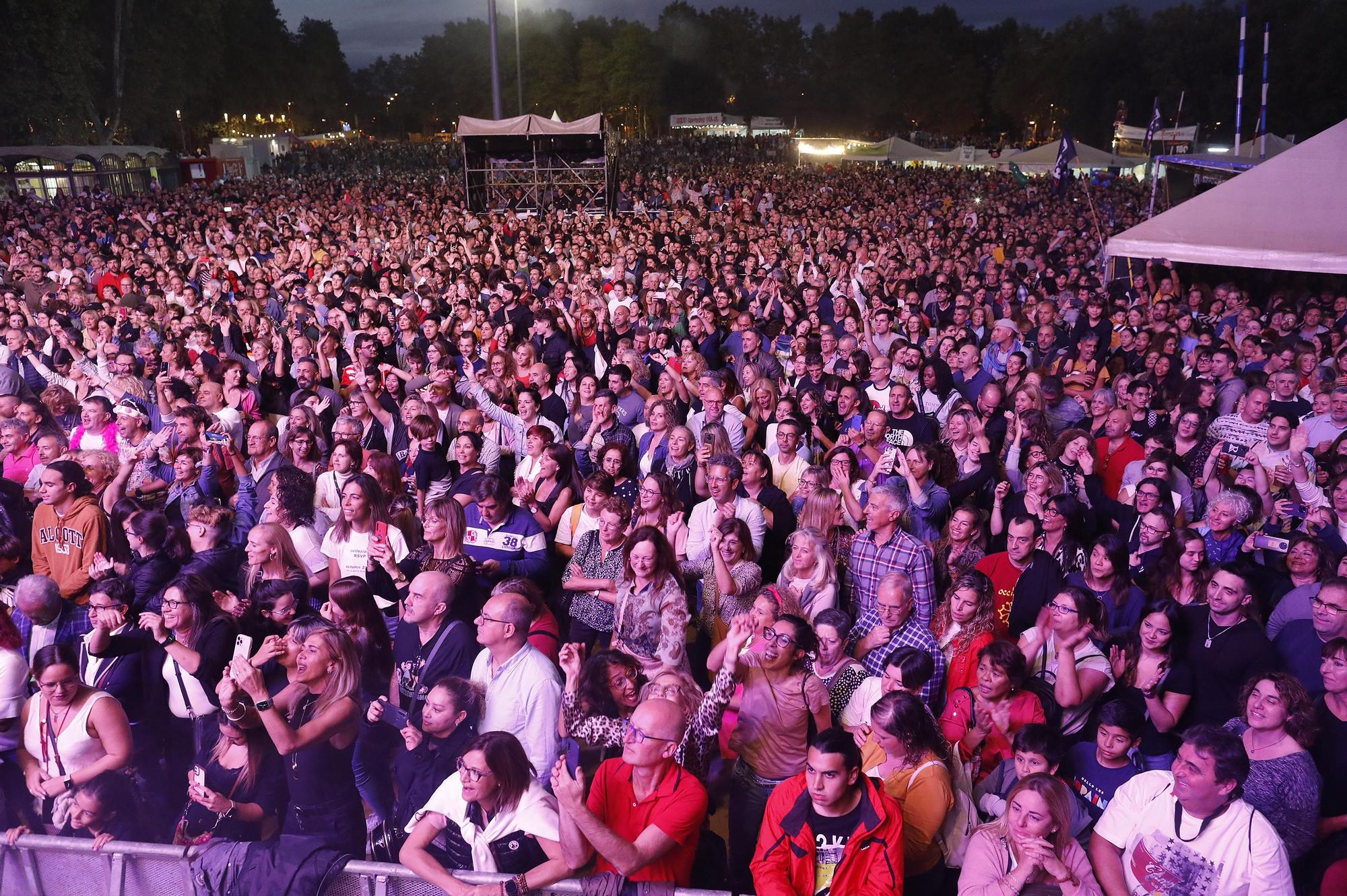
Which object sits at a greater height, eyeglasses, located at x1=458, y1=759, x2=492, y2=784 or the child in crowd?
eyeglasses, located at x1=458, y1=759, x2=492, y2=784

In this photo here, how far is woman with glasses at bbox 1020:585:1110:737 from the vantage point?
3.39m

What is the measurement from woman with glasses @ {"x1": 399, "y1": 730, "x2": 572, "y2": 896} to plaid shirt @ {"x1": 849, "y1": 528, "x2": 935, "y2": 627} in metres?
1.77

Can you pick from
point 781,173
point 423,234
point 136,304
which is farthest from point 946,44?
point 136,304

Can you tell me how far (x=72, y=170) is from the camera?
25.5 m

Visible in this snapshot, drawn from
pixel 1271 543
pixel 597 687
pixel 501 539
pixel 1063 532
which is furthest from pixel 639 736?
pixel 1271 543

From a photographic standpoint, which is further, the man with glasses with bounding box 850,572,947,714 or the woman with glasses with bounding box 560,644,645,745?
the man with glasses with bounding box 850,572,947,714

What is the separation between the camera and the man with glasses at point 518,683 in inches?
127

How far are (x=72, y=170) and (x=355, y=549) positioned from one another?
27088 millimetres

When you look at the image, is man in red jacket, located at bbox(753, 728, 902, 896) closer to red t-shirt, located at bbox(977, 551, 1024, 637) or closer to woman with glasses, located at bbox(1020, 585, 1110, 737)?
woman with glasses, located at bbox(1020, 585, 1110, 737)

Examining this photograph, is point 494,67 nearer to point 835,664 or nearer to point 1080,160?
point 1080,160

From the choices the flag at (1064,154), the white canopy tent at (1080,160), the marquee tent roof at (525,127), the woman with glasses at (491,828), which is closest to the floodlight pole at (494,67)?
the marquee tent roof at (525,127)

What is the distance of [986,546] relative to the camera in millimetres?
4785

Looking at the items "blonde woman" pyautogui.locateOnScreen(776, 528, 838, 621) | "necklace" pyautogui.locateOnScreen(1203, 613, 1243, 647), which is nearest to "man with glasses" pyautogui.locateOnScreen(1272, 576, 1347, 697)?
"necklace" pyautogui.locateOnScreen(1203, 613, 1243, 647)

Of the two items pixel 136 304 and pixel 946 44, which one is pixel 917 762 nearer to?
pixel 136 304
